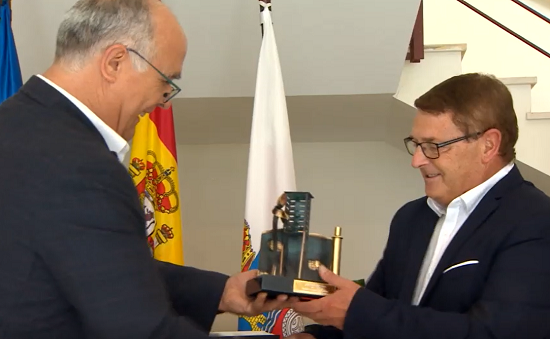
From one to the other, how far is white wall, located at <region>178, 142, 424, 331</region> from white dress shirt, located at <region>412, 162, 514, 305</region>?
1.66m

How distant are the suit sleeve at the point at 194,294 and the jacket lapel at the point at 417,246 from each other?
1.67ft

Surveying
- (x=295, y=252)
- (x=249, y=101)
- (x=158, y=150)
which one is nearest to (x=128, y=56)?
(x=295, y=252)

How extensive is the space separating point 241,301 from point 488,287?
64cm

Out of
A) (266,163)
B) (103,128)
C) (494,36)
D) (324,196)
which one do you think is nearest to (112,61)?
(103,128)

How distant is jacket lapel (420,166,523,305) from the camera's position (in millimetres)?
1417

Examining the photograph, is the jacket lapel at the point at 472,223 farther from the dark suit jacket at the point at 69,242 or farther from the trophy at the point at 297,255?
the dark suit jacket at the point at 69,242

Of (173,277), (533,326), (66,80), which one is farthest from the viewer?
(173,277)

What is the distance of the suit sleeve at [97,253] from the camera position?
918mm

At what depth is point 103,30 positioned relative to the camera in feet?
3.76

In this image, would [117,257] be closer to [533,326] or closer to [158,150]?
[533,326]

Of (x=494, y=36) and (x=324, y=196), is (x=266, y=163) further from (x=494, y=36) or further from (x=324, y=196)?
(x=494, y=36)

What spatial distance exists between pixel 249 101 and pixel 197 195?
2.57 ft

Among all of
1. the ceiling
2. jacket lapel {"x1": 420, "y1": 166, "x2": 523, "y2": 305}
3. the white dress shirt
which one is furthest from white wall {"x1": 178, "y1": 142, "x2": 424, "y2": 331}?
jacket lapel {"x1": 420, "y1": 166, "x2": 523, "y2": 305}

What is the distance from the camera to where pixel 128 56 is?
45.4 inches
